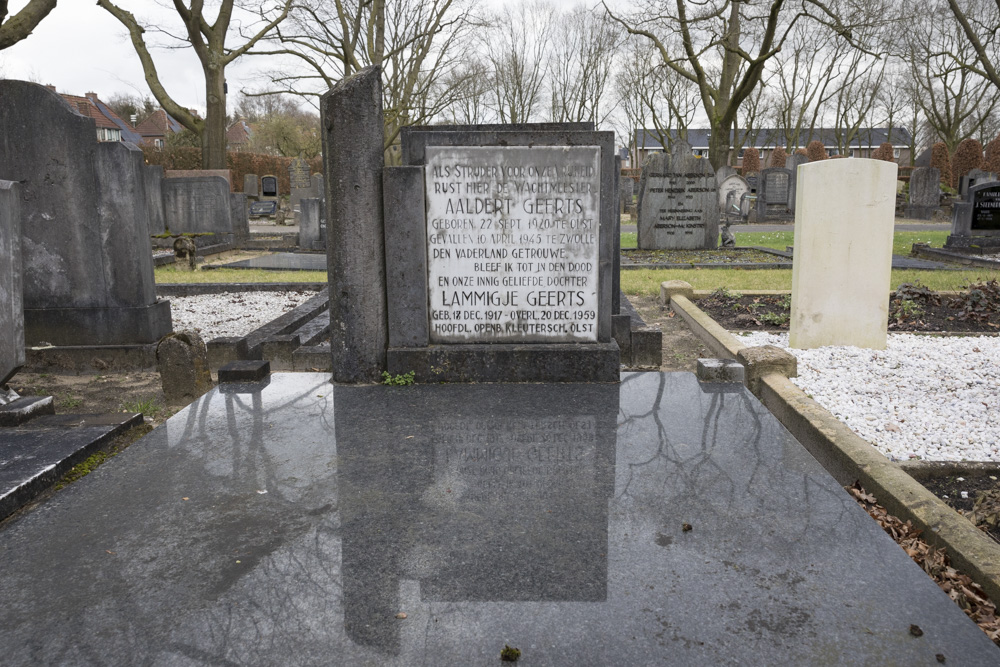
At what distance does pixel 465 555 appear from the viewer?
7.36 feet

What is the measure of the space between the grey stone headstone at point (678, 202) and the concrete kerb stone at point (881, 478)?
1071 centimetres

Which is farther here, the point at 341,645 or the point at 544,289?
the point at 544,289

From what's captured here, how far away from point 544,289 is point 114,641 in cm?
295

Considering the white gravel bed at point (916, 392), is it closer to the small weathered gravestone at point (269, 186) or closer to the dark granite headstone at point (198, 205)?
the dark granite headstone at point (198, 205)

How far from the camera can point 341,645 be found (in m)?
1.79

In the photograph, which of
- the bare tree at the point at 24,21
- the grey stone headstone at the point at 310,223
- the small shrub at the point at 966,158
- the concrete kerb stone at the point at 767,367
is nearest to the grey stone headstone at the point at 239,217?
the grey stone headstone at the point at 310,223

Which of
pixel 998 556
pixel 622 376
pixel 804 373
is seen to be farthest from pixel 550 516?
pixel 804 373

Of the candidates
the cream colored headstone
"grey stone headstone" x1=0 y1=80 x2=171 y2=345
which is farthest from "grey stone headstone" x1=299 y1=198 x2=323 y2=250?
the cream colored headstone

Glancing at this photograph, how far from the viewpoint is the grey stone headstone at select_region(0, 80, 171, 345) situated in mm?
5387

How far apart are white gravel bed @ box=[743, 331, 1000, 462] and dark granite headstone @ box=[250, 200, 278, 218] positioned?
93.4ft

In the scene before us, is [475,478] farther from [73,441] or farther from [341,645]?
[73,441]

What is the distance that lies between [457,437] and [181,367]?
260 centimetres

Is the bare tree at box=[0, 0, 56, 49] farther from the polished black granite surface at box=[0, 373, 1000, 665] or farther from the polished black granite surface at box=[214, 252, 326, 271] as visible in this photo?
the polished black granite surface at box=[0, 373, 1000, 665]

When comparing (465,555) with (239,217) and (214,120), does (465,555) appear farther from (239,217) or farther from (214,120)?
(214,120)
